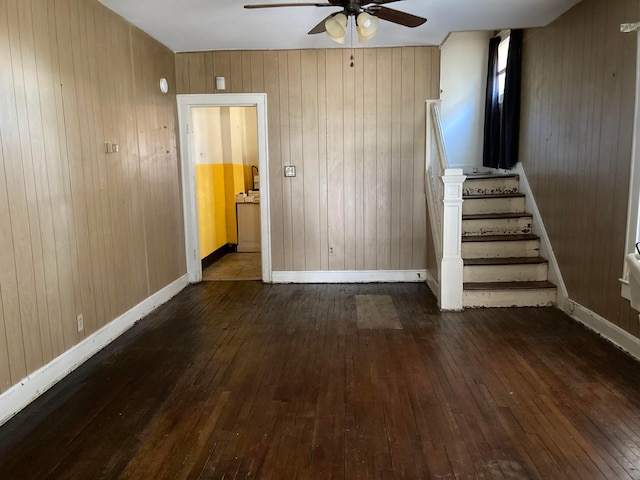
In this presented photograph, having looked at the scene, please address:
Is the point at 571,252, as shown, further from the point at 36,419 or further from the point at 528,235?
the point at 36,419

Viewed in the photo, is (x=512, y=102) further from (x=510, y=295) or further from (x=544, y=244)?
(x=510, y=295)

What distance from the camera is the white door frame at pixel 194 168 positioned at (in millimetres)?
5195

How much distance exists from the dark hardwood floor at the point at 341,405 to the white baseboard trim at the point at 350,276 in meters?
1.38

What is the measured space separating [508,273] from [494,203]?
3.08 feet

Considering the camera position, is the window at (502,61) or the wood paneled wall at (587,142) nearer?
the wood paneled wall at (587,142)

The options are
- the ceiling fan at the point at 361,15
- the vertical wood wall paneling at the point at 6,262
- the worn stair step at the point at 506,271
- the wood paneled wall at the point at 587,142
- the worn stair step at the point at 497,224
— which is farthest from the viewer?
the worn stair step at the point at 497,224

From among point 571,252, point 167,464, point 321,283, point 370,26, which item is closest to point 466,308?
point 571,252

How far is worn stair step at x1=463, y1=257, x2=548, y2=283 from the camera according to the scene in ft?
14.5

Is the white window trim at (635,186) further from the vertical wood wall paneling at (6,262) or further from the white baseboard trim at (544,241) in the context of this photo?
the vertical wood wall paneling at (6,262)

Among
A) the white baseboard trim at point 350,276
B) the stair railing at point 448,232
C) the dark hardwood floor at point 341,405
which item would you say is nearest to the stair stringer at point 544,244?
the dark hardwood floor at point 341,405

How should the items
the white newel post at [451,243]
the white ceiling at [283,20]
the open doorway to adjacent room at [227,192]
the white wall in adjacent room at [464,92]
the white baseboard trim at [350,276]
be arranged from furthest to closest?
1. the white wall in adjacent room at [464,92]
2. the open doorway to adjacent room at [227,192]
3. the white baseboard trim at [350,276]
4. the white newel post at [451,243]
5. the white ceiling at [283,20]

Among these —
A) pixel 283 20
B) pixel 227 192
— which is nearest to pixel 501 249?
pixel 283 20

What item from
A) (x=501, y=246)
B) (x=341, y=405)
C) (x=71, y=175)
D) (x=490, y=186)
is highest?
(x=71, y=175)

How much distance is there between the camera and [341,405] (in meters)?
2.56
